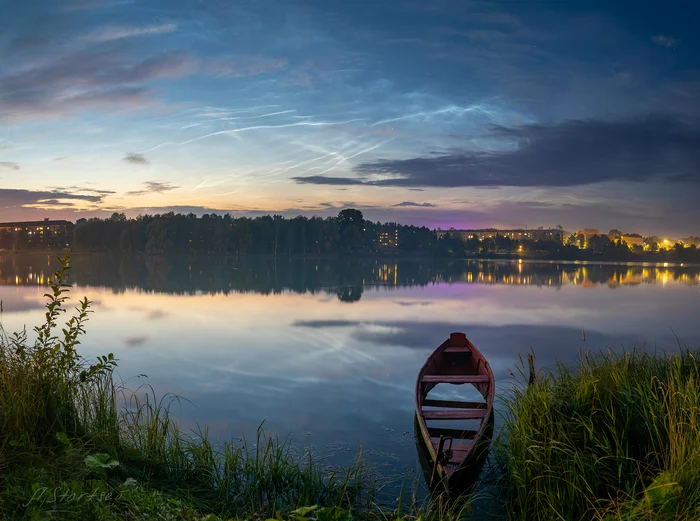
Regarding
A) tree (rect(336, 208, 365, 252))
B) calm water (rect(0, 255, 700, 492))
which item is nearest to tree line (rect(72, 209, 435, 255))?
tree (rect(336, 208, 365, 252))

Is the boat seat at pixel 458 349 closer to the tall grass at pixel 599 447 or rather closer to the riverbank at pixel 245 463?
the riverbank at pixel 245 463

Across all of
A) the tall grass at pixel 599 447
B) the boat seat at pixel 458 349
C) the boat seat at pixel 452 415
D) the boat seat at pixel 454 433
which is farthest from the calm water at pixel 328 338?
the tall grass at pixel 599 447

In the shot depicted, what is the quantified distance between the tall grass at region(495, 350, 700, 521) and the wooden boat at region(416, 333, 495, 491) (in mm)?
701

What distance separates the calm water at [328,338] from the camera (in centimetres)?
1197

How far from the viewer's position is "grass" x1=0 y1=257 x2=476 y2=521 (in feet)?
17.1

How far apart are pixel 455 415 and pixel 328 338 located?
1301 centimetres

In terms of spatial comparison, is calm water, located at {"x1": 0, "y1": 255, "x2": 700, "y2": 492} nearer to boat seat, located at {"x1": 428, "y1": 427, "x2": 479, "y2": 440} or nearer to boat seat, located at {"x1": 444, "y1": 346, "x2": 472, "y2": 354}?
boat seat, located at {"x1": 428, "y1": 427, "x2": 479, "y2": 440}

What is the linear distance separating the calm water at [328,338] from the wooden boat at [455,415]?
731 mm

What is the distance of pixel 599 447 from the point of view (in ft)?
22.6

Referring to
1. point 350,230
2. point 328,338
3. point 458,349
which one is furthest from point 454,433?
point 350,230

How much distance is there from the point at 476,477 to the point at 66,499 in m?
→ 6.01

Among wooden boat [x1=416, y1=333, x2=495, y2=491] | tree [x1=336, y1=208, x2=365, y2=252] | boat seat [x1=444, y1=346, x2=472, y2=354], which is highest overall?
tree [x1=336, y1=208, x2=365, y2=252]

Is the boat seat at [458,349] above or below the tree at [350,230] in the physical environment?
below

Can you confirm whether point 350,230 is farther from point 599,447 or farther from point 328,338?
point 599,447
